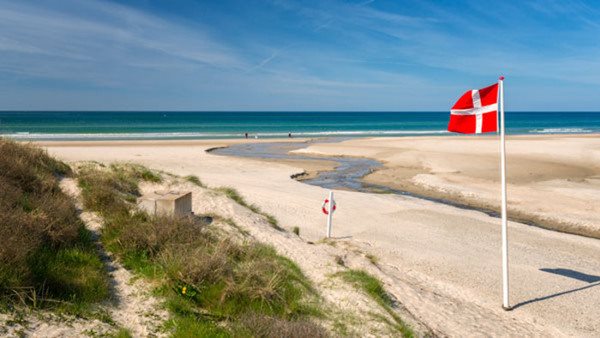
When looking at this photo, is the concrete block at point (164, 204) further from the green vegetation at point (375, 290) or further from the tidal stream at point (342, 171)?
the tidal stream at point (342, 171)

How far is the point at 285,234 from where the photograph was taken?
11.6 metres

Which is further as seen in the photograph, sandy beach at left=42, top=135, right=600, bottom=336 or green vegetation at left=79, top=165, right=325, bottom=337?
sandy beach at left=42, top=135, right=600, bottom=336

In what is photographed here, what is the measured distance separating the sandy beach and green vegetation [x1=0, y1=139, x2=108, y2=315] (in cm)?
391

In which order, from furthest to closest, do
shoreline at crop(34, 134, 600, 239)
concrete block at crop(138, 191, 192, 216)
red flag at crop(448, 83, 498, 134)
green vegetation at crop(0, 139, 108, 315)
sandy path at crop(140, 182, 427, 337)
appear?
1. shoreline at crop(34, 134, 600, 239)
2. concrete block at crop(138, 191, 192, 216)
3. red flag at crop(448, 83, 498, 134)
4. sandy path at crop(140, 182, 427, 337)
5. green vegetation at crop(0, 139, 108, 315)

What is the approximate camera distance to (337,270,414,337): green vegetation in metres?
6.86

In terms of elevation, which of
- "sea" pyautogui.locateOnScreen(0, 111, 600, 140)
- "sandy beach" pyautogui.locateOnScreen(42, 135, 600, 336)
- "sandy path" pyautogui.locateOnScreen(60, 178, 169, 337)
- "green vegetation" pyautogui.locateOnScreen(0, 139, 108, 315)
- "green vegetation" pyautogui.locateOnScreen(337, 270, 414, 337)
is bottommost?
"sandy beach" pyautogui.locateOnScreen(42, 135, 600, 336)

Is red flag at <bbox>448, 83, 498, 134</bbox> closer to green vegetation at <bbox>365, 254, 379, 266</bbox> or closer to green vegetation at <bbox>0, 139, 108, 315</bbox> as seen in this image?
green vegetation at <bbox>365, 254, 379, 266</bbox>

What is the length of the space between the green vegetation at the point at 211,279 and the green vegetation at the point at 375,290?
0.84 meters

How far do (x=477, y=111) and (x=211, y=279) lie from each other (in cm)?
534

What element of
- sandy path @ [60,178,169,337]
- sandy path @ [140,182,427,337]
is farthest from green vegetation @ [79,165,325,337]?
sandy path @ [140,182,427,337]

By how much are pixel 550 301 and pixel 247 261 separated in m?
5.77

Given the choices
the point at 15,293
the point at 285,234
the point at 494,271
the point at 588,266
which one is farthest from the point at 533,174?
the point at 15,293

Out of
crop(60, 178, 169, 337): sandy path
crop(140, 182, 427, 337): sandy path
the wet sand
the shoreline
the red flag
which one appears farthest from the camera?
the wet sand

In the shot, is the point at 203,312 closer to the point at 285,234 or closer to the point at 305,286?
the point at 305,286
